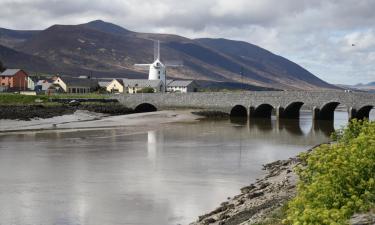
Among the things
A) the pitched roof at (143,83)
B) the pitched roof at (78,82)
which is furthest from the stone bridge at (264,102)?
the pitched roof at (78,82)

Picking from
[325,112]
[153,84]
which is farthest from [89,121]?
[153,84]

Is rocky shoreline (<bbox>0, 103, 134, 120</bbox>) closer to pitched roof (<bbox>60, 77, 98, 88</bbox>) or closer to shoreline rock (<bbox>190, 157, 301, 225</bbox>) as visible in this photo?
pitched roof (<bbox>60, 77, 98, 88</bbox>)

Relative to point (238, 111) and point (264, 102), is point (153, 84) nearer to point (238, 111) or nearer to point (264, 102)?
point (238, 111)

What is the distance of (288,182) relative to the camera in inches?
955

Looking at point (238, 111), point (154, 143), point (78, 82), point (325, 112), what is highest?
point (78, 82)

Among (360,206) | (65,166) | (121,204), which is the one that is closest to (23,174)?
(65,166)

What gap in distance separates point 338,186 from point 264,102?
239 ft

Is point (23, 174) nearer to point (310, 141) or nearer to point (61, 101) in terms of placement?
point (310, 141)

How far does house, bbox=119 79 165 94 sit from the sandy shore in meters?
48.7

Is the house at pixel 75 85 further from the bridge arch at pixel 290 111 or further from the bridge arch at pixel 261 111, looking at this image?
the bridge arch at pixel 290 111

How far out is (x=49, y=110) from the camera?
271 ft

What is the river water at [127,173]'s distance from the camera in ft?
70.7

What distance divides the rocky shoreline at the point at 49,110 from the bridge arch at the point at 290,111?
26440 mm

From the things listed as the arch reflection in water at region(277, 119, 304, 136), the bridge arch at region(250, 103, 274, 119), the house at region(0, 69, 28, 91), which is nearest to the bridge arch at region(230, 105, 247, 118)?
the bridge arch at region(250, 103, 274, 119)
